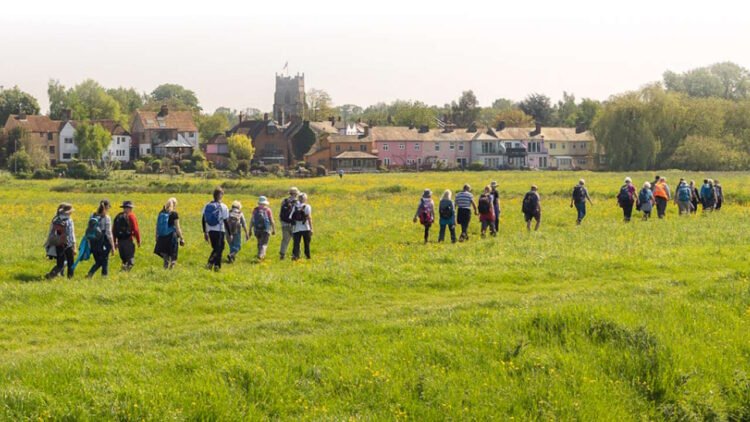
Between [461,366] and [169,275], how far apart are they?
303 inches

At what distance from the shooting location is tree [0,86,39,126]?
463 feet

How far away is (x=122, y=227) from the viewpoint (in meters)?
20.6

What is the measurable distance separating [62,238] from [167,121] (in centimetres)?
11421

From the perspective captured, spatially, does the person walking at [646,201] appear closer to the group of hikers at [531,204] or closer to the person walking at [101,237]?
the group of hikers at [531,204]

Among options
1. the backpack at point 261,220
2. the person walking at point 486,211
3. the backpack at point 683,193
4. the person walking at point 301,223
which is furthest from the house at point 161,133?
the person walking at point 301,223

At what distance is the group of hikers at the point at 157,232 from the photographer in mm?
20047

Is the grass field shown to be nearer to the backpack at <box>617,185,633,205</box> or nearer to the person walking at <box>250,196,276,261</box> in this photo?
the person walking at <box>250,196,276,261</box>

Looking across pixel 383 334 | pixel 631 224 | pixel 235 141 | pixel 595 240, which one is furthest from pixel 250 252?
pixel 235 141

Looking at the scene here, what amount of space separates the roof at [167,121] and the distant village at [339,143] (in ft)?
0.45

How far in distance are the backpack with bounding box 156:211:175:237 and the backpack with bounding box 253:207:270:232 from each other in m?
2.59

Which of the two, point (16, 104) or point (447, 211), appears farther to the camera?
point (16, 104)

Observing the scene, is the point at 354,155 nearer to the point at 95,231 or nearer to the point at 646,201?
the point at 646,201

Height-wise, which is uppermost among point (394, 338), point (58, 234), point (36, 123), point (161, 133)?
point (36, 123)

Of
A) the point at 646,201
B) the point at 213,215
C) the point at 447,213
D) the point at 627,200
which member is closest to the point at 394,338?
the point at 213,215
